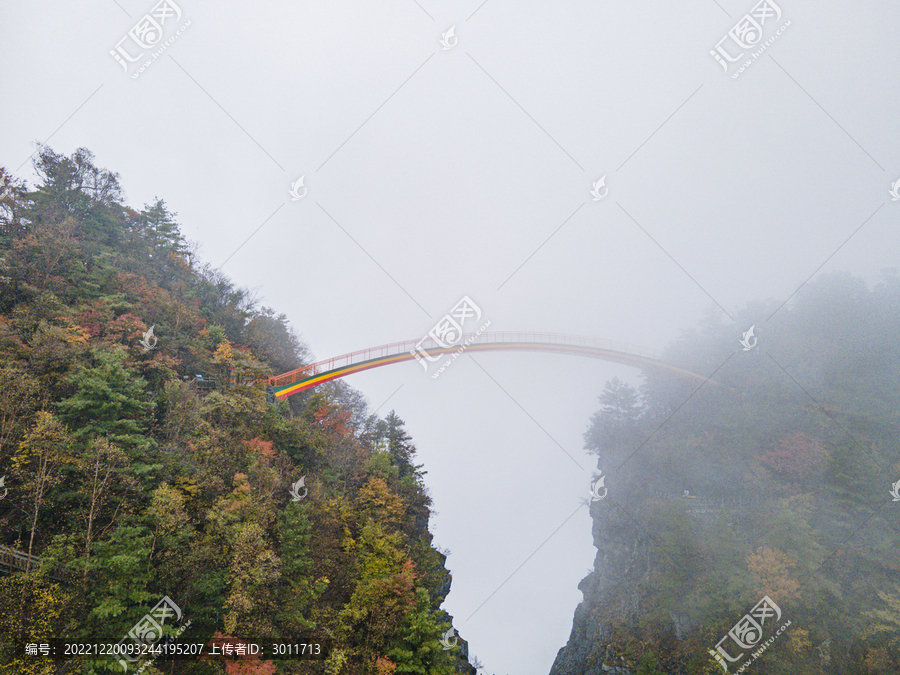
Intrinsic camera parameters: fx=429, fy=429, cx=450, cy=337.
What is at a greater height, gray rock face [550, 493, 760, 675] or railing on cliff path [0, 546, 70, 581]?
gray rock face [550, 493, 760, 675]

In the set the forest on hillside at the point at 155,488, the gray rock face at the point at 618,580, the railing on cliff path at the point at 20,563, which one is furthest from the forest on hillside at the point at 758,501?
the railing on cliff path at the point at 20,563

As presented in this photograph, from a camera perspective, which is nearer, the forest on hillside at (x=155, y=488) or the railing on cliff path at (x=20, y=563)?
the railing on cliff path at (x=20, y=563)

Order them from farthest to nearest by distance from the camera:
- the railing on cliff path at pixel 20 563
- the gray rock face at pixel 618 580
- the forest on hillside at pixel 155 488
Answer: the gray rock face at pixel 618 580, the forest on hillside at pixel 155 488, the railing on cliff path at pixel 20 563

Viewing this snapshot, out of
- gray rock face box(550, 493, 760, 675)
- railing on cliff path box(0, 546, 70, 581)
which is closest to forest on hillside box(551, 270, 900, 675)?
gray rock face box(550, 493, 760, 675)

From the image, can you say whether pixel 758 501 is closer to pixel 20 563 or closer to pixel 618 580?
pixel 618 580

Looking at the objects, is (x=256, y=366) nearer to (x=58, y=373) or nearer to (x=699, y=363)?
(x=58, y=373)

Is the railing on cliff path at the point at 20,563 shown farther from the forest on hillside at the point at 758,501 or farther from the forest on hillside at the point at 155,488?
the forest on hillside at the point at 758,501

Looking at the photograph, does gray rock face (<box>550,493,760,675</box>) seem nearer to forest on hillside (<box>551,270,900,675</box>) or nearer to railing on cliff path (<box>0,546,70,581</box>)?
forest on hillside (<box>551,270,900,675</box>)
